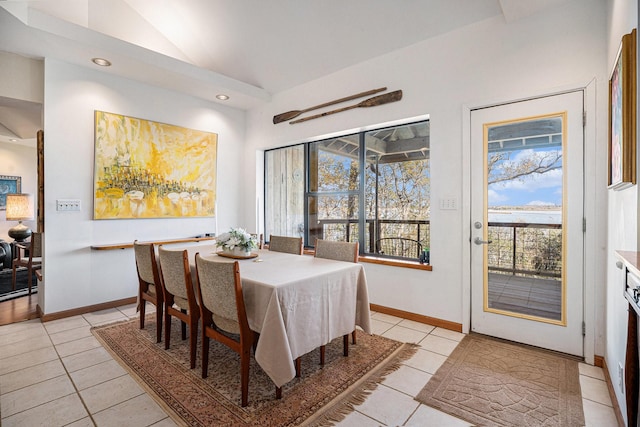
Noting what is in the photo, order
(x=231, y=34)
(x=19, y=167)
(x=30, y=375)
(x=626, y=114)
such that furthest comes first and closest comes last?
(x=19, y=167)
(x=231, y=34)
(x=30, y=375)
(x=626, y=114)

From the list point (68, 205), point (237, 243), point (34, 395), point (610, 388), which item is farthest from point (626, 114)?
Result: point (68, 205)

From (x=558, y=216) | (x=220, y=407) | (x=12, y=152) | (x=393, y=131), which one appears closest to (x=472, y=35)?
(x=393, y=131)

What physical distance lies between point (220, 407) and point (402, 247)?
2435 millimetres

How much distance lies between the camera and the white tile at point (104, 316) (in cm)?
324

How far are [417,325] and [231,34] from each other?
12.9ft

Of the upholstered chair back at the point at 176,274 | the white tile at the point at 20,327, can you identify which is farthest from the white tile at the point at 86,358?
the white tile at the point at 20,327

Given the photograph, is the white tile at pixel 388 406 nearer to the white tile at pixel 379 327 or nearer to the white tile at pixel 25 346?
the white tile at pixel 379 327

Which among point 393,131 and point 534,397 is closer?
point 534,397

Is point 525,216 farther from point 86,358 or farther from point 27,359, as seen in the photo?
point 27,359

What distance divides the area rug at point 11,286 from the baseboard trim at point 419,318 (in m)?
4.69

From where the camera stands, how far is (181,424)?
5.54ft

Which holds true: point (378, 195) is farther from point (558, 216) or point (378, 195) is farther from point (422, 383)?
point (422, 383)

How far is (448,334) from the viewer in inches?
114

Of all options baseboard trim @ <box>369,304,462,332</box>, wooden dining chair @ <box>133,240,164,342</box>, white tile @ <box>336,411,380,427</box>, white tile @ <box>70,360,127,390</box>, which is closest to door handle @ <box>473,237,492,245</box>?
baseboard trim @ <box>369,304,462,332</box>
